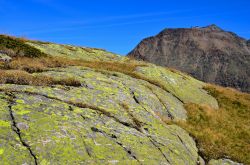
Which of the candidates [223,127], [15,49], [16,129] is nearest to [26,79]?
[16,129]

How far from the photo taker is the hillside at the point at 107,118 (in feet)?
37.0

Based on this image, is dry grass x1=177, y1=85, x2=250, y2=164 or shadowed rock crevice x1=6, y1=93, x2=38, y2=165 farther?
dry grass x1=177, y1=85, x2=250, y2=164

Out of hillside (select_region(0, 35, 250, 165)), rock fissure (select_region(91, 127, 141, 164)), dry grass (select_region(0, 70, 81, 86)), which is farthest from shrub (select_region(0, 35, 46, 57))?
rock fissure (select_region(91, 127, 141, 164))

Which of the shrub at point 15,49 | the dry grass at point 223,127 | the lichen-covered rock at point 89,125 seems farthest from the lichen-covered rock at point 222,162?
the shrub at point 15,49

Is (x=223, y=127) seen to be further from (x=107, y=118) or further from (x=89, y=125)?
(x=89, y=125)

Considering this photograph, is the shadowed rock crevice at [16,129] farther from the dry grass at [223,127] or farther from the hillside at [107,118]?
the dry grass at [223,127]

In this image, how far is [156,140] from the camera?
48.5 ft

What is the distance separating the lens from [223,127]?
22531 mm

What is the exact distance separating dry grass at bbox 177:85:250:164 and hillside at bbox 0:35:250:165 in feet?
0.23

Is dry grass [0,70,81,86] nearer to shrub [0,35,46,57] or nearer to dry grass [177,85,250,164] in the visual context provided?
dry grass [177,85,250,164]

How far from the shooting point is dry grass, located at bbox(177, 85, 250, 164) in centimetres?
1791

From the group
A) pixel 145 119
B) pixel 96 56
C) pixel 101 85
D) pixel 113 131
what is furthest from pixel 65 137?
pixel 96 56

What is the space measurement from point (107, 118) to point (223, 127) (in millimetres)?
11004

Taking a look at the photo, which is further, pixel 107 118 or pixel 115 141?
pixel 107 118
